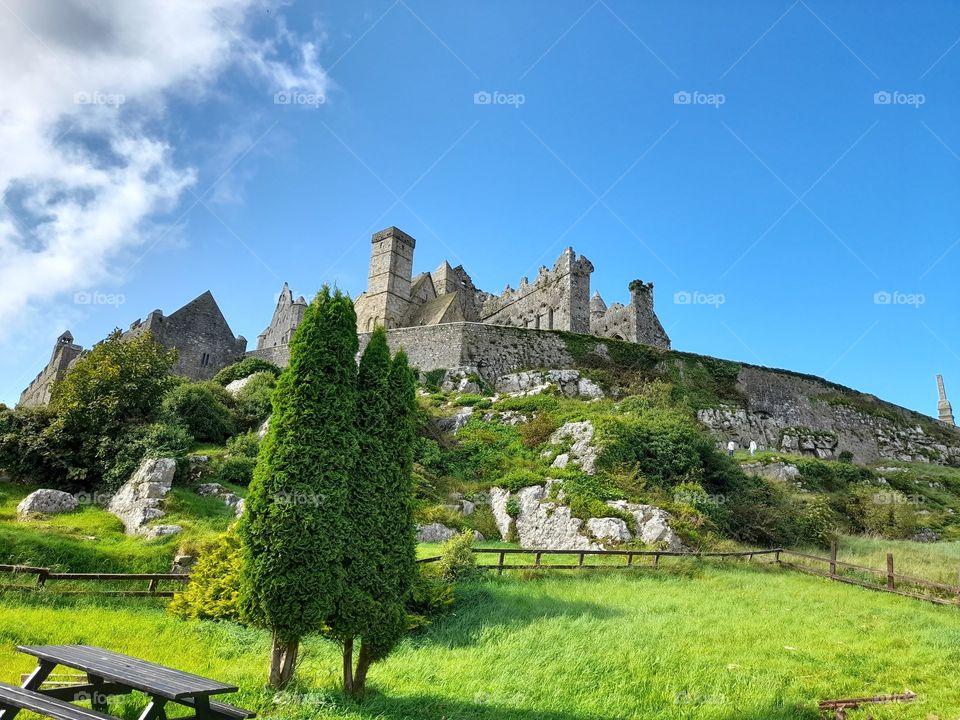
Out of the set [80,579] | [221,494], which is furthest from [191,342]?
[80,579]

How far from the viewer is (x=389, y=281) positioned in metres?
41.5

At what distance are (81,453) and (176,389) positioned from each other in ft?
17.7

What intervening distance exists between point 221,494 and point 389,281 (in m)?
23.2

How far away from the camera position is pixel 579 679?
8.56 m

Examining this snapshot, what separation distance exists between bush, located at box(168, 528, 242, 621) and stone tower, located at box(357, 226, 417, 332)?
29.4m

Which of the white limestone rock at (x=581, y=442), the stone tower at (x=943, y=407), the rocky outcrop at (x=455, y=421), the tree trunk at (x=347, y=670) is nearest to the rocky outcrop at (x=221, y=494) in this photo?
the rocky outcrop at (x=455, y=421)

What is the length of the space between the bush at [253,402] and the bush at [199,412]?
3.29 ft

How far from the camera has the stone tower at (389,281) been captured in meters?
41.4

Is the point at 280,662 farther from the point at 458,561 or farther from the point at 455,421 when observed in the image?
the point at 455,421

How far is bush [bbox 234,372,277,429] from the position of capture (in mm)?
28719

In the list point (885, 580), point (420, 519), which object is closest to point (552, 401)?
point (420, 519)

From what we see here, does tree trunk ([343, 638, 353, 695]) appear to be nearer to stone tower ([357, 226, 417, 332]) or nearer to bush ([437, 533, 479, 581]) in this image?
bush ([437, 533, 479, 581])

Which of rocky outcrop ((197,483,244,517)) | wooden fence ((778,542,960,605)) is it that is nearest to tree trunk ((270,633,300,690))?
rocky outcrop ((197,483,244,517))

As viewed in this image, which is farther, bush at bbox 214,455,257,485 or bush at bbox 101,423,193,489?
bush at bbox 214,455,257,485
